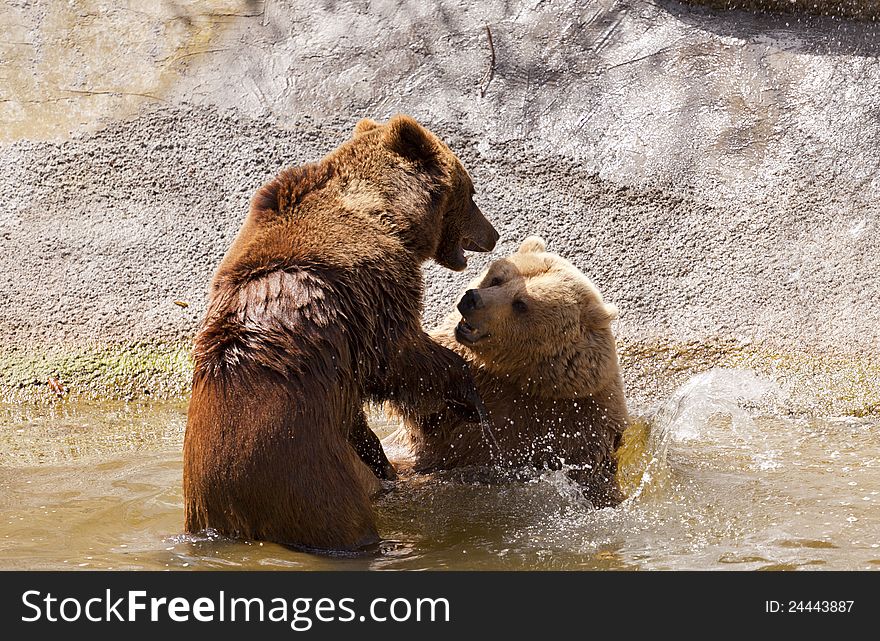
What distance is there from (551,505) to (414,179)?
1.61m

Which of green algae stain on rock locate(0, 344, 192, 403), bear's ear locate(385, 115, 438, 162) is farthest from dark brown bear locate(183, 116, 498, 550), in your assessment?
green algae stain on rock locate(0, 344, 192, 403)

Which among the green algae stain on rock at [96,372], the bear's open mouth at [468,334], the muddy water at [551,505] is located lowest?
the muddy water at [551,505]

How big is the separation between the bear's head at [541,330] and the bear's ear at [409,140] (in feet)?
2.20

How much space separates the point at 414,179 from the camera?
189 inches

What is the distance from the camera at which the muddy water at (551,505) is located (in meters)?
4.16

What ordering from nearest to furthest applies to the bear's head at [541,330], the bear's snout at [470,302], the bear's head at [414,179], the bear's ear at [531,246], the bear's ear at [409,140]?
the bear's head at [414,179] < the bear's ear at [409,140] < the bear's snout at [470,302] < the bear's head at [541,330] < the bear's ear at [531,246]

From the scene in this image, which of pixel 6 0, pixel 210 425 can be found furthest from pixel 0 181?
pixel 210 425

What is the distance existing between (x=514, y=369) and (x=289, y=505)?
1.61m

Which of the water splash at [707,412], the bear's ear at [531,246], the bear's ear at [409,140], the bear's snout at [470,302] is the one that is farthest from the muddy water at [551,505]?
the bear's ear at [409,140]

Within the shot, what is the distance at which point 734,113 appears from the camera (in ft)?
→ 27.9

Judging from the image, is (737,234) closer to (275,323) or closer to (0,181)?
(275,323)

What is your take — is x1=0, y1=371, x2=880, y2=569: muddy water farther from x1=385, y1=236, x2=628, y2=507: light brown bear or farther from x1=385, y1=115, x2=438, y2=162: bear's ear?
x1=385, y1=115, x2=438, y2=162: bear's ear

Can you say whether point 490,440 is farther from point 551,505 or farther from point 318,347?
point 318,347

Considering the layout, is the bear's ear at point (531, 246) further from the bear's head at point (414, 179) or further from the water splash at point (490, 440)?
the water splash at point (490, 440)
